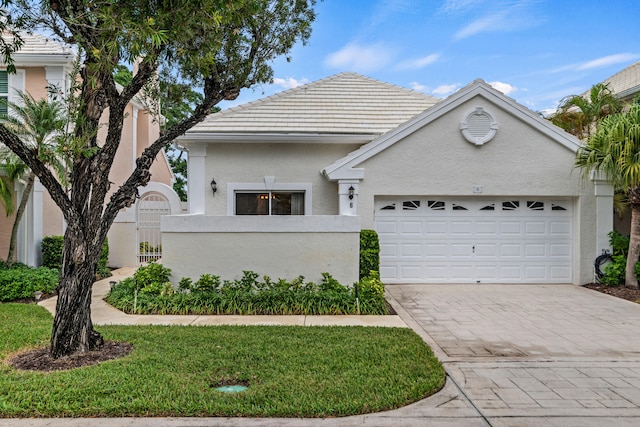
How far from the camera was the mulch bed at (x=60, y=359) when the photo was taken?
554 centimetres

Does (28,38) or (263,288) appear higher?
(28,38)

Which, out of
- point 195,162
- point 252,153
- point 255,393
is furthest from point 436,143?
point 255,393

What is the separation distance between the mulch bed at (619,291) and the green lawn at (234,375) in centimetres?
641

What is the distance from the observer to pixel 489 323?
8109mm

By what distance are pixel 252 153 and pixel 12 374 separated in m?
8.34

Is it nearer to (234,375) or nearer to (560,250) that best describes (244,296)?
(234,375)

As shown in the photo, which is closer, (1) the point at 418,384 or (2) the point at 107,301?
(1) the point at 418,384

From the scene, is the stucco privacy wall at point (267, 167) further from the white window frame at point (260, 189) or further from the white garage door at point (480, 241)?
the white garage door at point (480, 241)

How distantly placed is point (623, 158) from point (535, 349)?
6.22 meters

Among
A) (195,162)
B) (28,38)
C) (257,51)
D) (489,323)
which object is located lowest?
(489,323)

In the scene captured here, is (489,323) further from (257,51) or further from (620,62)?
(620,62)

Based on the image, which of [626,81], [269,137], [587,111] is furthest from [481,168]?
[626,81]

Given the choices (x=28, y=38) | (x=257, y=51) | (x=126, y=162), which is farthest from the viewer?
(x=126, y=162)

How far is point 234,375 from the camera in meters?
5.32
